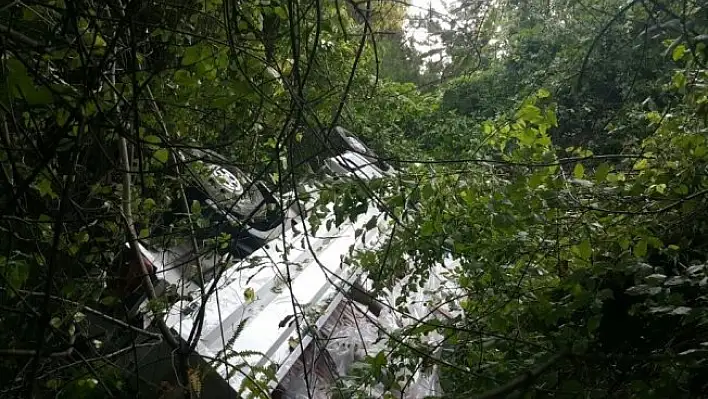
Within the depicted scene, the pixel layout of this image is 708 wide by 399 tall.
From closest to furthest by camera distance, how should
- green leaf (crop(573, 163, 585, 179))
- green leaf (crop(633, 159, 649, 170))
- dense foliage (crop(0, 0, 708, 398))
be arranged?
dense foliage (crop(0, 0, 708, 398)) < green leaf (crop(573, 163, 585, 179)) < green leaf (crop(633, 159, 649, 170))

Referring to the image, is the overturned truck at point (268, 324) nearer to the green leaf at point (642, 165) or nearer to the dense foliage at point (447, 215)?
the dense foliage at point (447, 215)

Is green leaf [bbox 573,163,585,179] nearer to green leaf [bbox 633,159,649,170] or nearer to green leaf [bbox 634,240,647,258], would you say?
green leaf [bbox 634,240,647,258]

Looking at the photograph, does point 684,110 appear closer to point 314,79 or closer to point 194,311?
point 314,79

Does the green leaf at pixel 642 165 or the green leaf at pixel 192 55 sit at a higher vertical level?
the green leaf at pixel 642 165

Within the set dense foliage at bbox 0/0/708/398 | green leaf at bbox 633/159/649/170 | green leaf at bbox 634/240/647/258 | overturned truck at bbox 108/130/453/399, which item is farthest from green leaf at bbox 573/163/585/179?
overturned truck at bbox 108/130/453/399

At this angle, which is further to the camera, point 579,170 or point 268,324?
point 268,324

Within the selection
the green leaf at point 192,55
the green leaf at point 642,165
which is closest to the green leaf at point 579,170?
the green leaf at point 642,165

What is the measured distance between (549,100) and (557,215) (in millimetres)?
402

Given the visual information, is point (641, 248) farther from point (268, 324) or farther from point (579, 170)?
point (268, 324)

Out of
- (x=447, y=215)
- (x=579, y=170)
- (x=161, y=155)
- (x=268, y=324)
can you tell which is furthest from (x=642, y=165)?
(x=161, y=155)

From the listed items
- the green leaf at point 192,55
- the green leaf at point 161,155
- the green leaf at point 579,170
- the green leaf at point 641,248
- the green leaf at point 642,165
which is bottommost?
the green leaf at point 161,155

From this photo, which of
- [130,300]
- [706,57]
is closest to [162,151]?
[130,300]

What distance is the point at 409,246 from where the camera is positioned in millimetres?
1814

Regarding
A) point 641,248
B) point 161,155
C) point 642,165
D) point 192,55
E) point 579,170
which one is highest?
point 642,165
